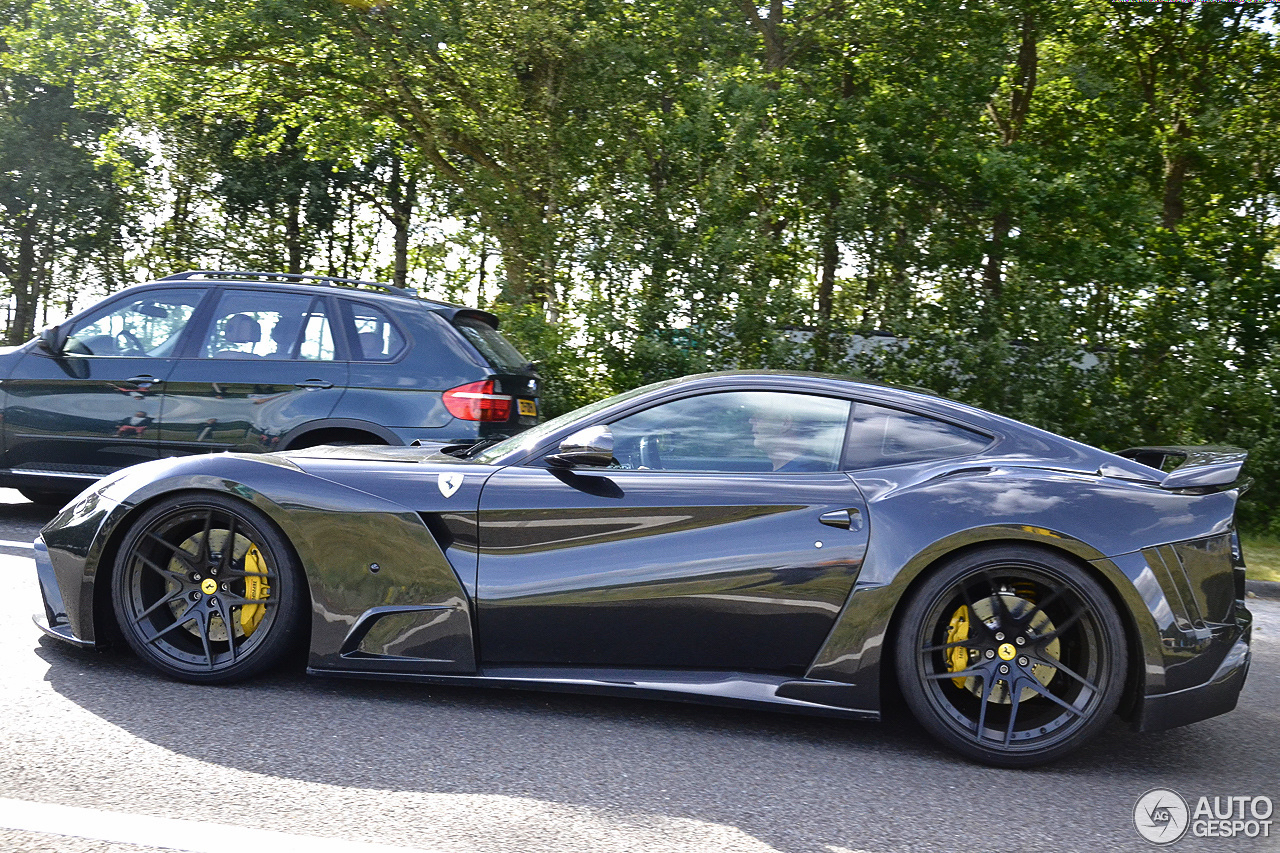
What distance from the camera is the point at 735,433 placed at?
3875mm

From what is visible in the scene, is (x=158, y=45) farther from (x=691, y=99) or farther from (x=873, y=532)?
(x=873, y=532)

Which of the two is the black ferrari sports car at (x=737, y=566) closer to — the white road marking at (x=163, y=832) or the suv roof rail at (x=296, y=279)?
the white road marking at (x=163, y=832)

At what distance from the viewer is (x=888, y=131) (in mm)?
15969

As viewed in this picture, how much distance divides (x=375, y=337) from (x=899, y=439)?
3929 millimetres

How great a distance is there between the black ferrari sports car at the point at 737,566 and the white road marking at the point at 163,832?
3.43 ft

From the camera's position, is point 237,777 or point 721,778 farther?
point 721,778

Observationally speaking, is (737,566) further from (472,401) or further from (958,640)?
(472,401)

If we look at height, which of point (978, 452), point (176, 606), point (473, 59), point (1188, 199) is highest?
point (473, 59)

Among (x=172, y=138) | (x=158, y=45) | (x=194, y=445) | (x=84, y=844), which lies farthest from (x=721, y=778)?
(x=172, y=138)

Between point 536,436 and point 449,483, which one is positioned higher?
point 536,436

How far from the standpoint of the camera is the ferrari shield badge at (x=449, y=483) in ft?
12.5

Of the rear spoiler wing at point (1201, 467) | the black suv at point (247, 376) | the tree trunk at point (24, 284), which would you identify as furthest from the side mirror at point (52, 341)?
the tree trunk at point (24, 284)

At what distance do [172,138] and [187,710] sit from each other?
28.0m

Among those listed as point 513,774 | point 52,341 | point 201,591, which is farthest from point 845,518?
point 52,341
